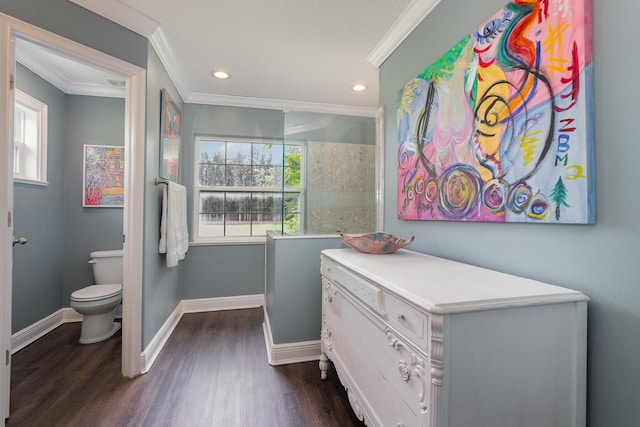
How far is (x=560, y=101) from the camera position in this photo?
3.03ft

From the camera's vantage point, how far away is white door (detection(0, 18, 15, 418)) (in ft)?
4.57

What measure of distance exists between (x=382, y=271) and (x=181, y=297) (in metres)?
2.77

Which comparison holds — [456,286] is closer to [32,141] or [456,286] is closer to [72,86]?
[32,141]

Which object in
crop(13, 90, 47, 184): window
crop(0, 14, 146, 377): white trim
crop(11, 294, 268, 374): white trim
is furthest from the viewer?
crop(13, 90, 47, 184): window

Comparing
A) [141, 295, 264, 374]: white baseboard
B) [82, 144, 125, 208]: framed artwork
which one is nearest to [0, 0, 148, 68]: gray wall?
[82, 144, 125, 208]: framed artwork

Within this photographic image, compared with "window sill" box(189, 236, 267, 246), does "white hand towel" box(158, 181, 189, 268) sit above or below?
above

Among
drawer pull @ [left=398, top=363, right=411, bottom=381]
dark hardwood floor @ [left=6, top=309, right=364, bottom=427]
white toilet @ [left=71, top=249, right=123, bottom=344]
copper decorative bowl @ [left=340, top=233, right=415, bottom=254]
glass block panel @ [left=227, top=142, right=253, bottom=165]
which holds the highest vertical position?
glass block panel @ [left=227, top=142, right=253, bottom=165]

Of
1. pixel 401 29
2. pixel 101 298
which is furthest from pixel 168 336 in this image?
pixel 401 29

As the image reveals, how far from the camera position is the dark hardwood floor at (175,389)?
61.0 inches

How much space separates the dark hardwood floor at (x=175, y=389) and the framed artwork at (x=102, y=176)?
1275 mm

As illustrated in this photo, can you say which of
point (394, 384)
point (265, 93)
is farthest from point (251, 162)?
point (394, 384)

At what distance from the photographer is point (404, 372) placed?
93 centimetres

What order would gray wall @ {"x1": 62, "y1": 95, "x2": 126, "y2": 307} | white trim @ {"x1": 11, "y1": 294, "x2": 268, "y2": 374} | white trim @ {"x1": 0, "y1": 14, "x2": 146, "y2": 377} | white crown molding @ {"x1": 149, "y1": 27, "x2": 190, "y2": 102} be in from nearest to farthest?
1. white trim @ {"x1": 0, "y1": 14, "x2": 146, "y2": 377}
2. white crown molding @ {"x1": 149, "y1": 27, "x2": 190, "y2": 102}
3. white trim @ {"x1": 11, "y1": 294, "x2": 268, "y2": 374}
4. gray wall @ {"x1": 62, "y1": 95, "x2": 126, "y2": 307}

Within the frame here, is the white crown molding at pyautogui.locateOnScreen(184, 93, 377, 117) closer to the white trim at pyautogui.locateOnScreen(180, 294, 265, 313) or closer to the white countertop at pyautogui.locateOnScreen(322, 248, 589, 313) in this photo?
the white trim at pyautogui.locateOnScreen(180, 294, 265, 313)
